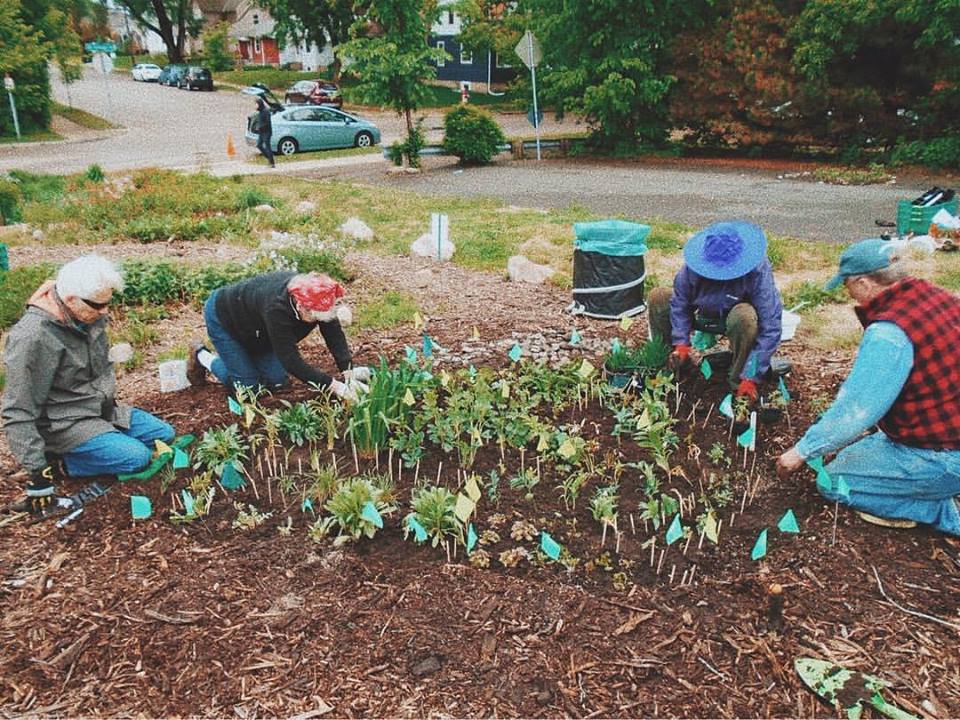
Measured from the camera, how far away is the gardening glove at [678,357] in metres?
4.33

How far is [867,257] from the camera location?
2941 millimetres

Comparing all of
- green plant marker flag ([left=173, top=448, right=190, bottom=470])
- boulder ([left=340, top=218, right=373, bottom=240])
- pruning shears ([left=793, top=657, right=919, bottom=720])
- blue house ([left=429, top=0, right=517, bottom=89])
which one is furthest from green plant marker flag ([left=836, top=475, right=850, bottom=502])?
blue house ([left=429, top=0, right=517, bottom=89])

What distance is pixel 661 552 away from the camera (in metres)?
3.04

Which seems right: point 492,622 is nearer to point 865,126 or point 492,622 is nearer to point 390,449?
point 390,449

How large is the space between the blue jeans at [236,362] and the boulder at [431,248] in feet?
10.6

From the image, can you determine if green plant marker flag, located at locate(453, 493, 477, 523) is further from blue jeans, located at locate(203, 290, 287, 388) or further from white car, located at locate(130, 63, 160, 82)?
white car, located at locate(130, 63, 160, 82)

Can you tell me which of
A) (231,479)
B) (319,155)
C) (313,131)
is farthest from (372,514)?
(313,131)

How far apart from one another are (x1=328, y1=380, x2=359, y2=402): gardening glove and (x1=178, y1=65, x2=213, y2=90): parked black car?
41.8 m

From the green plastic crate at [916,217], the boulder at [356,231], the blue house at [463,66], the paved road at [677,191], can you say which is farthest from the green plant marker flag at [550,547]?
the blue house at [463,66]

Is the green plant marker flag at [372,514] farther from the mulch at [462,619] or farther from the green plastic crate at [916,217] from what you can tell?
the green plastic crate at [916,217]

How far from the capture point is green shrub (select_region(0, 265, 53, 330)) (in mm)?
5797

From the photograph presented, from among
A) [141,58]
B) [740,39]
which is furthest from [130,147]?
[141,58]

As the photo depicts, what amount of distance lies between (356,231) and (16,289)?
137 inches

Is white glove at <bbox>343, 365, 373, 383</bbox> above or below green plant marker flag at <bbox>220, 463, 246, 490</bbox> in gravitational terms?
above
